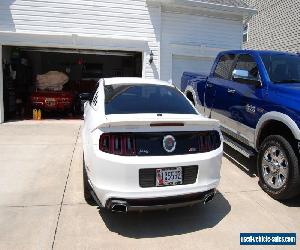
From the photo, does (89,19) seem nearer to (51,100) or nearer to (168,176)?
(51,100)

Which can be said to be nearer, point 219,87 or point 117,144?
point 117,144

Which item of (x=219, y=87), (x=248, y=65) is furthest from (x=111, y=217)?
(x=248, y=65)

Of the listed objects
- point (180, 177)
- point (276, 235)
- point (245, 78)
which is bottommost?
point (276, 235)

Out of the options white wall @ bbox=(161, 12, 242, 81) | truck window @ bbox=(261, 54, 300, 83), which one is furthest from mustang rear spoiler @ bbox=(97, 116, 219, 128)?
white wall @ bbox=(161, 12, 242, 81)

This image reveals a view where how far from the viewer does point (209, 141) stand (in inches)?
155

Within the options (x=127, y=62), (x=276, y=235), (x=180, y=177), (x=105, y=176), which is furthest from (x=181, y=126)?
(x=127, y=62)

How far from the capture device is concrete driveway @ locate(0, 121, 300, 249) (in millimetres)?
3617

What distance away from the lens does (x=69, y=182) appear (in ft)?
17.3

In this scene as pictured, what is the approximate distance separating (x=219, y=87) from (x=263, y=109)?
1623mm

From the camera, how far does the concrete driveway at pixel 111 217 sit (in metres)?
3.62

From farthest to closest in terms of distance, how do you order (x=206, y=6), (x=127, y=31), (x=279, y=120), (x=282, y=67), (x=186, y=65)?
(x=186, y=65), (x=206, y=6), (x=127, y=31), (x=282, y=67), (x=279, y=120)

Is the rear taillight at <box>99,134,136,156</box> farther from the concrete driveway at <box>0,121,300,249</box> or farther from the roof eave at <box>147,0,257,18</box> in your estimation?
the roof eave at <box>147,0,257,18</box>

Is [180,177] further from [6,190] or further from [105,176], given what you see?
[6,190]

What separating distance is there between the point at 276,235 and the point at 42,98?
10.0m
